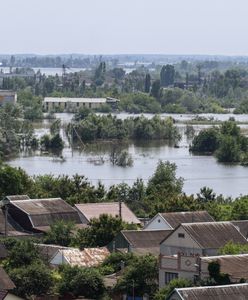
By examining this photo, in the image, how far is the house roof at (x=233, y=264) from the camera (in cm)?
1047

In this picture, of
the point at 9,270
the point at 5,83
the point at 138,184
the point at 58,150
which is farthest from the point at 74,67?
the point at 9,270

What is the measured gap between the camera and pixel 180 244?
1214cm

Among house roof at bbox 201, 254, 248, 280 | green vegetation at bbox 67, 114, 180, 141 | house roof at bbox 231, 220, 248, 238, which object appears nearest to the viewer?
house roof at bbox 201, 254, 248, 280

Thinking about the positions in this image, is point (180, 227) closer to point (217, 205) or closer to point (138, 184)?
point (217, 205)

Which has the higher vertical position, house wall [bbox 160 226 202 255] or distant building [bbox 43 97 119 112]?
house wall [bbox 160 226 202 255]

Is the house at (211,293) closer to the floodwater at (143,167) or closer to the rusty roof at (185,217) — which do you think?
the rusty roof at (185,217)

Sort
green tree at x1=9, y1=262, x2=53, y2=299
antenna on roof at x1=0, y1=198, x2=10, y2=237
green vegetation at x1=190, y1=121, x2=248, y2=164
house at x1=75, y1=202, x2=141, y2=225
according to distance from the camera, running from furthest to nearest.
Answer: green vegetation at x1=190, y1=121, x2=248, y2=164 < house at x1=75, y1=202, x2=141, y2=225 < antenna on roof at x1=0, y1=198, x2=10, y2=237 < green tree at x1=9, y1=262, x2=53, y2=299

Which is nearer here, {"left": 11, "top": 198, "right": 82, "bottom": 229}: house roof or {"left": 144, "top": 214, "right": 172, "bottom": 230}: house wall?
{"left": 144, "top": 214, "right": 172, "bottom": 230}: house wall

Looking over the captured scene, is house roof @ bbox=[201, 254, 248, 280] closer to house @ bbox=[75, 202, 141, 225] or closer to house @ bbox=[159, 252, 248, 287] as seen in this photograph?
house @ bbox=[159, 252, 248, 287]

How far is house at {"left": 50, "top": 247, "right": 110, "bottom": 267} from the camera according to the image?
484 inches

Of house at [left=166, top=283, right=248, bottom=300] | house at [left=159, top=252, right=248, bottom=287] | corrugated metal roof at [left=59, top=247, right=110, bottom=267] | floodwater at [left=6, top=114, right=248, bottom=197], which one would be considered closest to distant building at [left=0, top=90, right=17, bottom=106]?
floodwater at [left=6, top=114, right=248, bottom=197]

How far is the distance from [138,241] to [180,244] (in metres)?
0.79

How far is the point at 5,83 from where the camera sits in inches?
2142

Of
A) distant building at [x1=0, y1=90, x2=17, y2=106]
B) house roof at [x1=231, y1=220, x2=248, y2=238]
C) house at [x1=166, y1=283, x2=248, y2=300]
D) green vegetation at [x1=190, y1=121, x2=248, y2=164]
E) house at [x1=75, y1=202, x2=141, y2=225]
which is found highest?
house at [x1=166, y1=283, x2=248, y2=300]
